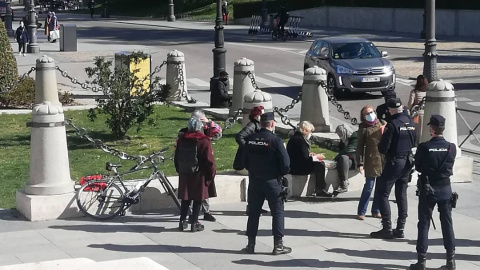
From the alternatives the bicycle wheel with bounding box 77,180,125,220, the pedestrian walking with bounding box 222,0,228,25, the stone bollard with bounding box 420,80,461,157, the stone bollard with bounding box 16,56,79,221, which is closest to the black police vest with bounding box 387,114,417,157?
the stone bollard with bounding box 420,80,461,157

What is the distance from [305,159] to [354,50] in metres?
14.1

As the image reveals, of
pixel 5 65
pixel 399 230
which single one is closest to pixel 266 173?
pixel 399 230

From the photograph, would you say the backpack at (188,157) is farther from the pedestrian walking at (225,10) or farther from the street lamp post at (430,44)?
the pedestrian walking at (225,10)

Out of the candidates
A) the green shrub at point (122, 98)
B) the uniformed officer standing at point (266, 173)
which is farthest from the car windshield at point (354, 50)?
the uniformed officer standing at point (266, 173)

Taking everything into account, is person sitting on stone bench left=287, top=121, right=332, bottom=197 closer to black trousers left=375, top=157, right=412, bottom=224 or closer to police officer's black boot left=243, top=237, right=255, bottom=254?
black trousers left=375, top=157, right=412, bottom=224

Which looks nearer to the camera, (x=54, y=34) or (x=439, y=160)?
(x=439, y=160)

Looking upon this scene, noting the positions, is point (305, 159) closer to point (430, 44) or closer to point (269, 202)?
point (269, 202)

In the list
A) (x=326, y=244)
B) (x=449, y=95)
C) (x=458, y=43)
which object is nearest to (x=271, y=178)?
(x=326, y=244)

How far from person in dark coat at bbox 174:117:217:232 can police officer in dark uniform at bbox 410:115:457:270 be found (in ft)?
8.83

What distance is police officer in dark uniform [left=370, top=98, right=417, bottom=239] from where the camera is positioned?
11.4 m

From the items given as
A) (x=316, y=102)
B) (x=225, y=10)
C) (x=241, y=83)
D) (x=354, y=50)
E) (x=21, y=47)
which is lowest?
(x=316, y=102)

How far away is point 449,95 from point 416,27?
36.0 metres

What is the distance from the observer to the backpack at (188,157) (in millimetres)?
11547

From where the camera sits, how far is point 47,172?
12.2 m
